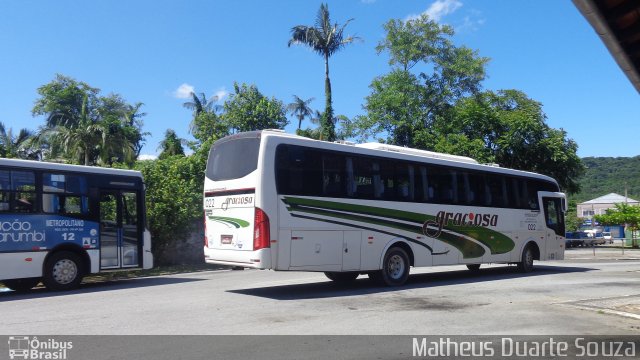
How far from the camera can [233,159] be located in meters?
12.1

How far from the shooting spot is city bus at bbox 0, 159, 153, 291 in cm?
1239

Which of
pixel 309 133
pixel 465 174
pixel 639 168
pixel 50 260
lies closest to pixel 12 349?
pixel 50 260

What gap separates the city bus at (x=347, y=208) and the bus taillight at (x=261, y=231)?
20 millimetres

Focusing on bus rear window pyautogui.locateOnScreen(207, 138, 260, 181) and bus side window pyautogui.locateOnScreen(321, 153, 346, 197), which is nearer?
bus rear window pyautogui.locateOnScreen(207, 138, 260, 181)

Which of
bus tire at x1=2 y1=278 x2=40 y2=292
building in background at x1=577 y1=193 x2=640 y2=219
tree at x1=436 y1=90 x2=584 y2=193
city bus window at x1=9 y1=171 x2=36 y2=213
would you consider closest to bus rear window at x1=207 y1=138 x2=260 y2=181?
city bus window at x1=9 y1=171 x2=36 y2=213

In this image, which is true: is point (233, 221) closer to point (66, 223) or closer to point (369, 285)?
point (369, 285)

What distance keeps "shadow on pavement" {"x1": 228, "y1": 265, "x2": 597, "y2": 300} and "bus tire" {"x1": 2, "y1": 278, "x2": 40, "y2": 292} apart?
5.19 m

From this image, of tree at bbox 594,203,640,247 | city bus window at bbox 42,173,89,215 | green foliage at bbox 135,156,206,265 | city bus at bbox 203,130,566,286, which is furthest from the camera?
tree at bbox 594,203,640,247

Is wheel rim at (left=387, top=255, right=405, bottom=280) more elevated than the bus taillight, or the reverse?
the bus taillight

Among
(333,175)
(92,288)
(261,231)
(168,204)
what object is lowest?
(92,288)

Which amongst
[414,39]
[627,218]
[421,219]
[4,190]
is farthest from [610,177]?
[4,190]

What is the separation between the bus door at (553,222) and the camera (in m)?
18.6

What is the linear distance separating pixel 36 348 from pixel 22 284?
25.2 feet

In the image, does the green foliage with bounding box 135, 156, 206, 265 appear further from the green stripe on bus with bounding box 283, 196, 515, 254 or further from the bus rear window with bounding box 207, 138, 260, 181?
the green stripe on bus with bounding box 283, 196, 515, 254
